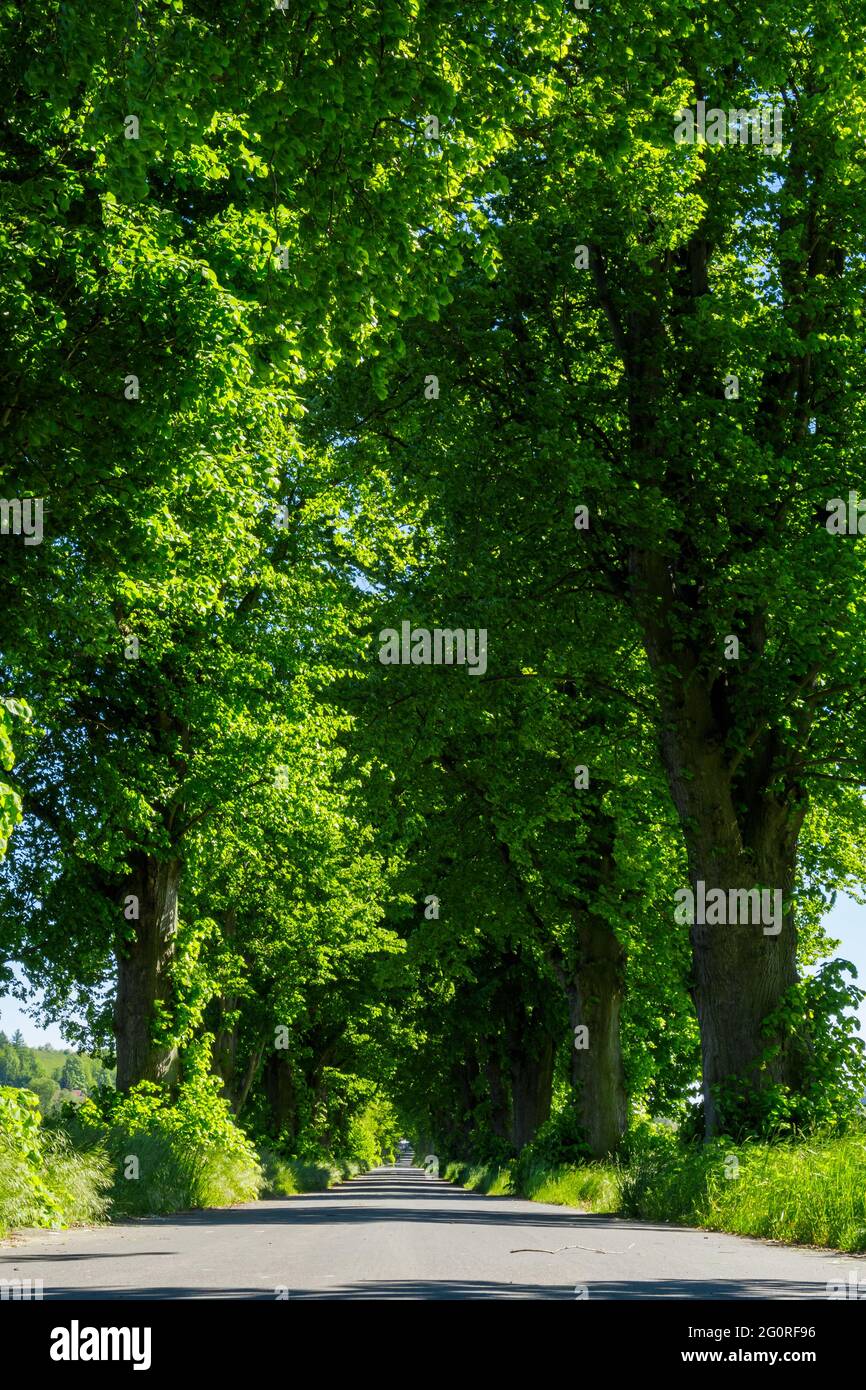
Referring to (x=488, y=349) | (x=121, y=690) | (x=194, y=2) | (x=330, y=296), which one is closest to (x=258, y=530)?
(x=121, y=690)

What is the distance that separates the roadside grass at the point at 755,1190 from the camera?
426 inches

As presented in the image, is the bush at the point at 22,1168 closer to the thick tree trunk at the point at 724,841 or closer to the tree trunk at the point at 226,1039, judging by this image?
the thick tree trunk at the point at 724,841

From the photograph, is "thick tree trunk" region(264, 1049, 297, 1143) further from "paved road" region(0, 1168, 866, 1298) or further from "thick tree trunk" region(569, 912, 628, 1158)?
"paved road" region(0, 1168, 866, 1298)

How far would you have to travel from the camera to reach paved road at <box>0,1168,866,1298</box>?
6.95 metres

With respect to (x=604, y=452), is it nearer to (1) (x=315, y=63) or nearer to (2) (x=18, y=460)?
(2) (x=18, y=460)

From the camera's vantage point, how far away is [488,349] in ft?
59.2

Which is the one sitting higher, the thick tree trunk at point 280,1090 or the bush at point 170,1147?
the bush at point 170,1147

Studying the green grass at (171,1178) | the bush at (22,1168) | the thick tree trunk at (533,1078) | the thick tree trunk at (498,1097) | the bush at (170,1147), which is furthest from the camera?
the thick tree trunk at (498,1097)

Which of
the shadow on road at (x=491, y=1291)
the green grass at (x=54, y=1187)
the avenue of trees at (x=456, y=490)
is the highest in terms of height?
the avenue of trees at (x=456, y=490)

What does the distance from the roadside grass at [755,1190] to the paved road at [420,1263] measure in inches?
15.3

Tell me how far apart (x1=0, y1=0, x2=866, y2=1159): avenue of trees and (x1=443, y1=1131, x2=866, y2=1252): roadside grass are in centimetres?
120

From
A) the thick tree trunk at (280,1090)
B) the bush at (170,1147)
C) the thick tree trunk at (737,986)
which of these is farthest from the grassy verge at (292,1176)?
the thick tree trunk at (737,986)

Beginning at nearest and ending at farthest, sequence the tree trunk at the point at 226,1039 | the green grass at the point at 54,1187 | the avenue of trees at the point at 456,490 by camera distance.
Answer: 1. the avenue of trees at the point at 456,490
2. the green grass at the point at 54,1187
3. the tree trunk at the point at 226,1039
